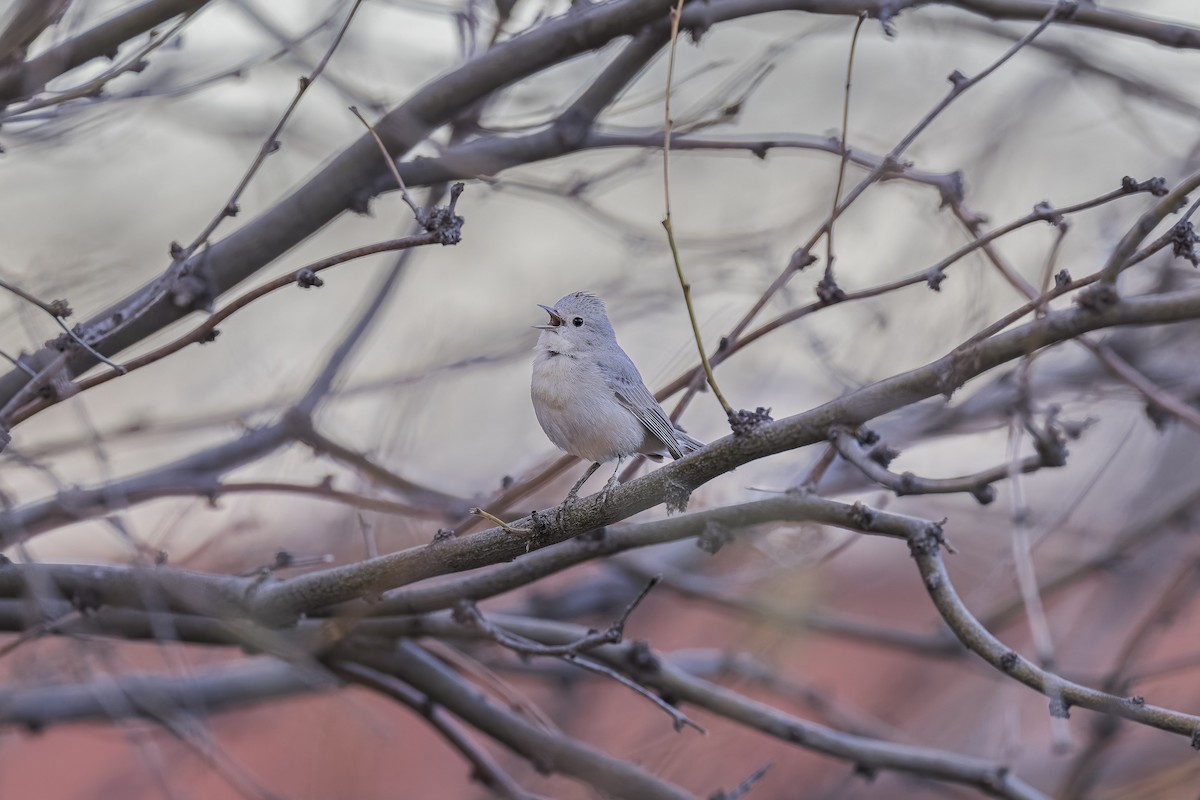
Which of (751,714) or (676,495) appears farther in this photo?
(751,714)

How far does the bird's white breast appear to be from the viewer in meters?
3.37

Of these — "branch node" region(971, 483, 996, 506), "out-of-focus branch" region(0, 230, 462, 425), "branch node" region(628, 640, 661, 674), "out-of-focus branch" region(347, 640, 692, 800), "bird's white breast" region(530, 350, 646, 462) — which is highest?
"bird's white breast" region(530, 350, 646, 462)

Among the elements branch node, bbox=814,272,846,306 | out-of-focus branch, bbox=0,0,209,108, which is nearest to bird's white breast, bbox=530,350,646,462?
branch node, bbox=814,272,846,306

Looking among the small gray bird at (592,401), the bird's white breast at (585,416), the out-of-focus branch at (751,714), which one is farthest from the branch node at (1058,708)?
the bird's white breast at (585,416)

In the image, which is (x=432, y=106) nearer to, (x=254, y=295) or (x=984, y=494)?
(x=254, y=295)

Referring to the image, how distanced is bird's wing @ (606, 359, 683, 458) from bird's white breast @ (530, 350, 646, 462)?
0.8 inches

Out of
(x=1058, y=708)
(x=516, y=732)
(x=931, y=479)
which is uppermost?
(x=931, y=479)

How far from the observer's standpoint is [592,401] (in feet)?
11.2

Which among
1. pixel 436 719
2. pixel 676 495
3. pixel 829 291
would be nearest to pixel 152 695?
pixel 436 719

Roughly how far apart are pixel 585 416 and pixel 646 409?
0.22 meters

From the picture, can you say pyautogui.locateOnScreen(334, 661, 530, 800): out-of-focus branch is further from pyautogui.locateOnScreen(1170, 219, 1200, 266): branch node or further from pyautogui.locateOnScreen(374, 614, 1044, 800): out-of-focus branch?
pyautogui.locateOnScreen(1170, 219, 1200, 266): branch node

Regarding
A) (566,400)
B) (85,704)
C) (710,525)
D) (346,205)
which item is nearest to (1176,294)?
(710,525)

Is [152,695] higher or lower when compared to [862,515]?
lower

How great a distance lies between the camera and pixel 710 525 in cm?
276
